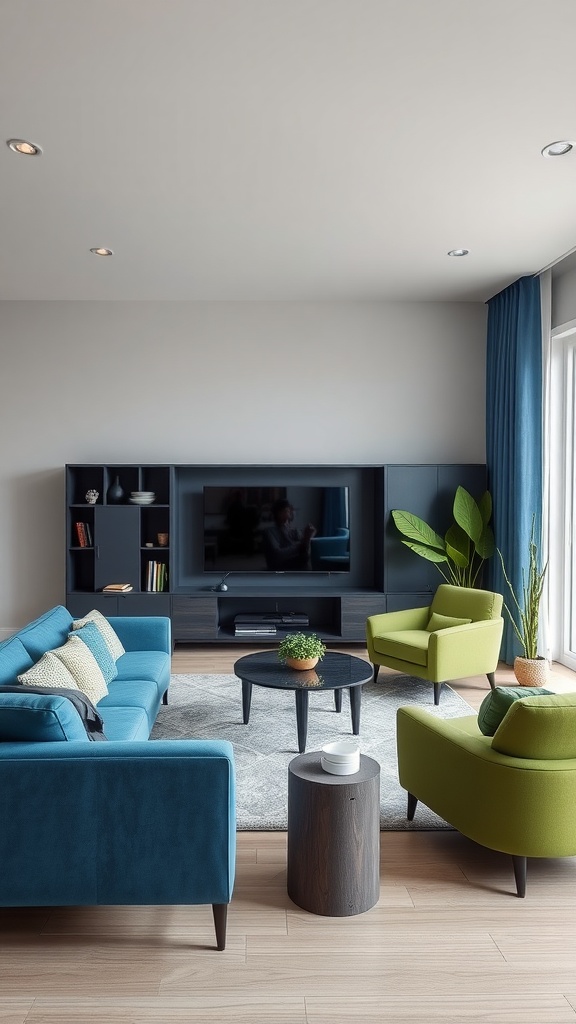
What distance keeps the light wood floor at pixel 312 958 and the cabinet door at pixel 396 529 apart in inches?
137

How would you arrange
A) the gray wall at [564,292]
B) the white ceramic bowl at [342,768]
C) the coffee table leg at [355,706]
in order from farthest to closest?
the gray wall at [564,292]
the coffee table leg at [355,706]
the white ceramic bowl at [342,768]

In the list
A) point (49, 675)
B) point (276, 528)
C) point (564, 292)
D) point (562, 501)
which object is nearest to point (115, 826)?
point (49, 675)

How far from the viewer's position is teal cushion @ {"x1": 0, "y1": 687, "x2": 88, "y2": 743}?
7.36ft

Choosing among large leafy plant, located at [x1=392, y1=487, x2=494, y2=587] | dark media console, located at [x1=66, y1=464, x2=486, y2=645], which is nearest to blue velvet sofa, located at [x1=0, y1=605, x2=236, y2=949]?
dark media console, located at [x1=66, y1=464, x2=486, y2=645]

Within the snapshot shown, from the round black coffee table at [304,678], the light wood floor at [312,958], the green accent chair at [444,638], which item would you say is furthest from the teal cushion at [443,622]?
the light wood floor at [312,958]

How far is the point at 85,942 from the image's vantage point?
2254 millimetres

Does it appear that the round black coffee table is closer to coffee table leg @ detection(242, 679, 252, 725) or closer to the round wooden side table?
coffee table leg @ detection(242, 679, 252, 725)

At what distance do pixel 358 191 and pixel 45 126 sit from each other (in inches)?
63.1

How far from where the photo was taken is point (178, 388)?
21.1ft

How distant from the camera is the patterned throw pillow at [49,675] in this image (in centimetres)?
279

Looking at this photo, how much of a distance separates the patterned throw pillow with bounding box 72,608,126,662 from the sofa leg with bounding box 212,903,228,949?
6.53ft

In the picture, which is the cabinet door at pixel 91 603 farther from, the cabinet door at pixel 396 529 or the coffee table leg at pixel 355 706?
the coffee table leg at pixel 355 706

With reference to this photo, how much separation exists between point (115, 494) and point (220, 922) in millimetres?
4297

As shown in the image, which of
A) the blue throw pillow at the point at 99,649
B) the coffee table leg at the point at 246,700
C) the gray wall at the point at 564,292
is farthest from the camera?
the gray wall at the point at 564,292
